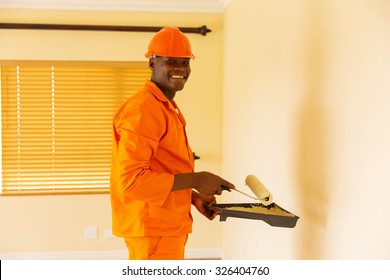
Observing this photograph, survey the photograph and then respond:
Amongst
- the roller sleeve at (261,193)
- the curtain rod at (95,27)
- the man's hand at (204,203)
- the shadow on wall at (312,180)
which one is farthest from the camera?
the curtain rod at (95,27)

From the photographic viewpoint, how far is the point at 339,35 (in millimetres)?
1562

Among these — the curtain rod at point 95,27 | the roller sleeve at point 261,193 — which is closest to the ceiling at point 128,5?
the curtain rod at point 95,27

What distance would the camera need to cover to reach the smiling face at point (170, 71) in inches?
67.8

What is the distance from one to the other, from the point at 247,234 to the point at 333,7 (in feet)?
5.86

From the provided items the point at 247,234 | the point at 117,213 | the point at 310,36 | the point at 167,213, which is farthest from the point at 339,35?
the point at 247,234

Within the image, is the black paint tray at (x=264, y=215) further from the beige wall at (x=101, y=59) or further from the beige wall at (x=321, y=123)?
the beige wall at (x=101, y=59)

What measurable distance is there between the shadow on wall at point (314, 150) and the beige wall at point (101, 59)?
2160 mm

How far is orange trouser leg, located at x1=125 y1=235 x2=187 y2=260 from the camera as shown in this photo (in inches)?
65.4

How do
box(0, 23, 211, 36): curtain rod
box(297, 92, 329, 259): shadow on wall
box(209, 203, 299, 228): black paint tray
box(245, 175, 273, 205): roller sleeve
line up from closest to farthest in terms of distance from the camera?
box(209, 203, 299, 228): black paint tray, box(245, 175, 273, 205): roller sleeve, box(297, 92, 329, 259): shadow on wall, box(0, 23, 211, 36): curtain rod

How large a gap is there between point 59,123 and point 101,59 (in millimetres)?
660

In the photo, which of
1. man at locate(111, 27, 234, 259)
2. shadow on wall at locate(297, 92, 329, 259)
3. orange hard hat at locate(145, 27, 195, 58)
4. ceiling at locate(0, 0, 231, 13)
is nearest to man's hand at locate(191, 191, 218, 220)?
man at locate(111, 27, 234, 259)

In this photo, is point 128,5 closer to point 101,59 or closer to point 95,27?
point 95,27

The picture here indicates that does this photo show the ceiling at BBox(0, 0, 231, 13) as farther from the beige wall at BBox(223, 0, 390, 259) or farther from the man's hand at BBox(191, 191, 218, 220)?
the man's hand at BBox(191, 191, 218, 220)

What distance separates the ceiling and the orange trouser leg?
260 centimetres
